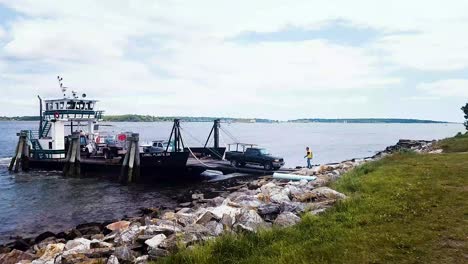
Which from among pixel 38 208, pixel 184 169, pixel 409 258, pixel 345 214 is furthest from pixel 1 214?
pixel 409 258

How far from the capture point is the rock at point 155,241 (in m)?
8.65

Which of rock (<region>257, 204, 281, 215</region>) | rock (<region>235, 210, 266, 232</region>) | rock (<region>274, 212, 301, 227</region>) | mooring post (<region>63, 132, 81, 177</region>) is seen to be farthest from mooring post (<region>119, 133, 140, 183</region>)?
rock (<region>274, 212, 301, 227</region>)

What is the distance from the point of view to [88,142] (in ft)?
144

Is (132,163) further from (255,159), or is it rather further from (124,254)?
(124,254)

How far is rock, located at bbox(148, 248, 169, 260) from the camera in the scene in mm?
7957

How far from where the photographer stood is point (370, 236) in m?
7.73

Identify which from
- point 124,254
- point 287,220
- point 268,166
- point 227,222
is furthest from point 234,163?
point 124,254

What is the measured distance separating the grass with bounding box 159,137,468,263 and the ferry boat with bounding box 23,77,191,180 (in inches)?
986

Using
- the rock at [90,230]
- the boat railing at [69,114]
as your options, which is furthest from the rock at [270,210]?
the boat railing at [69,114]

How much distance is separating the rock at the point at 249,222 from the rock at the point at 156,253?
1582mm

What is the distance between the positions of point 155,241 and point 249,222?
201cm

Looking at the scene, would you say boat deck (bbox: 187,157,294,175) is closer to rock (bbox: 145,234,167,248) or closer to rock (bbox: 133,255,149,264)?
rock (bbox: 145,234,167,248)

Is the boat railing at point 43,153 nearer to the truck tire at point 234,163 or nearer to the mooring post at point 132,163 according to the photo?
the mooring post at point 132,163

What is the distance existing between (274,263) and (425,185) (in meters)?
7.17
